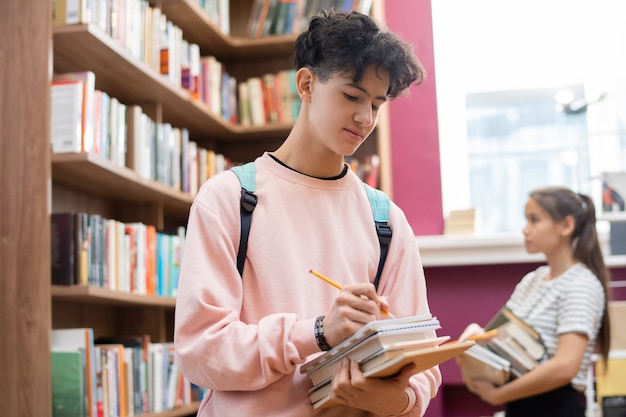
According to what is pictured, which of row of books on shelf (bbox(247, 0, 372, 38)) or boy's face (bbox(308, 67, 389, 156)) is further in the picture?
row of books on shelf (bbox(247, 0, 372, 38))

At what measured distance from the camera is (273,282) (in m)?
1.39

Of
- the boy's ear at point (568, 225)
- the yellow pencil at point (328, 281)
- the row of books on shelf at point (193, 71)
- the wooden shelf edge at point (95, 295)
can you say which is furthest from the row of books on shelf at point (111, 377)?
the boy's ear at point (568, 225)

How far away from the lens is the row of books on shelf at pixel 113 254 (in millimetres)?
2508

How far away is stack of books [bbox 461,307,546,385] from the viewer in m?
2.78

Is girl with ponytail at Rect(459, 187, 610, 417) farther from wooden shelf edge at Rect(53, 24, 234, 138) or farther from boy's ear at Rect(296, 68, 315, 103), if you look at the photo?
wooden shelf edge at Rect(53, 24, 234, 138)

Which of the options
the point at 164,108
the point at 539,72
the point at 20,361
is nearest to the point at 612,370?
the point at 539,72

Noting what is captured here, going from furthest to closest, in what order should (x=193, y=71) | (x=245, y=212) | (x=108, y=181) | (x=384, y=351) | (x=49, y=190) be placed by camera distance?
(x=193, y=71) < (x=108, y=181) < (x=49, y=190) < (x=245, y=212) < (x=384, y=351)

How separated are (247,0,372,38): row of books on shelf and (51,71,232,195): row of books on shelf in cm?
67

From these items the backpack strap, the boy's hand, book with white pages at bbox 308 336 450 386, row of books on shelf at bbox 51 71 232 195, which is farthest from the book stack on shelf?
the boy's hand

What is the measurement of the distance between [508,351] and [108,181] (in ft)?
4.95

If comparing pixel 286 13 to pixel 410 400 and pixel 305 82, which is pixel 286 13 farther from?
pixel 410 400

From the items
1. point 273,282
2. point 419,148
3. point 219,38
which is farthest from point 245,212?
point 419,148

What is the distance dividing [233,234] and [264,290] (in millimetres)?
107

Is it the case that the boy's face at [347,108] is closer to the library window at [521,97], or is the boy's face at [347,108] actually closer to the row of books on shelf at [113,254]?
the row of books on shelf at [113,254]
